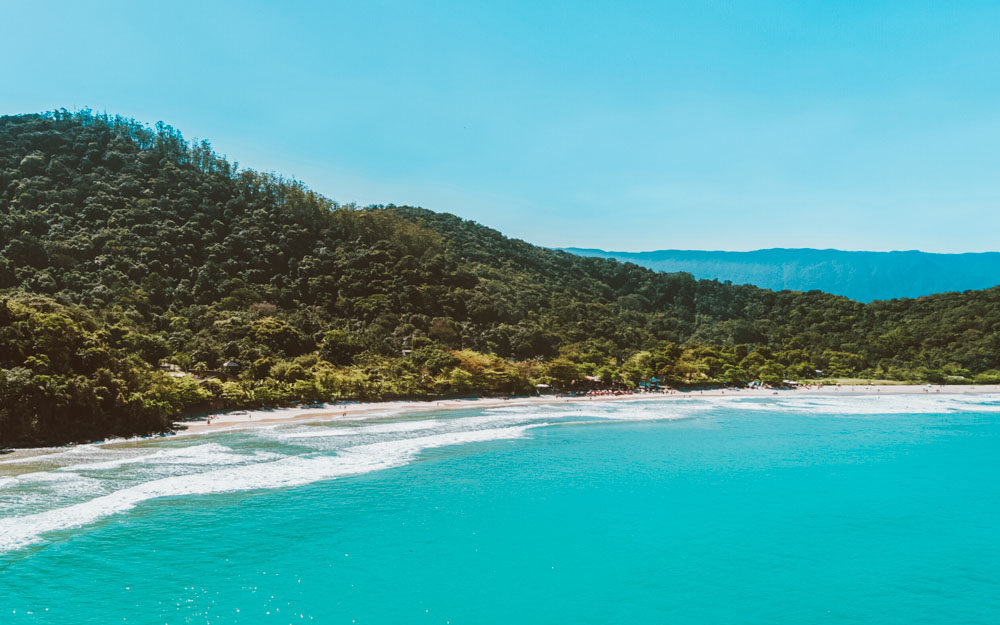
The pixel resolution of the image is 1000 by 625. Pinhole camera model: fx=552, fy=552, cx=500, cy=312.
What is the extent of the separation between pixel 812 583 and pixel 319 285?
65.9 m

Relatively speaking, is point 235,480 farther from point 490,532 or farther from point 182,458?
point 490,532

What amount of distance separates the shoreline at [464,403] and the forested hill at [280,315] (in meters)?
1.70

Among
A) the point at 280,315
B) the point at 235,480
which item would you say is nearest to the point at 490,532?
the point at 235,480

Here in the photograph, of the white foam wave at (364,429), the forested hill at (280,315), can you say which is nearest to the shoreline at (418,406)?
the forested hill at (280,315)

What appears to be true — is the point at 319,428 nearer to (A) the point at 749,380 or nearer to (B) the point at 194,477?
(B) the point at 194,477

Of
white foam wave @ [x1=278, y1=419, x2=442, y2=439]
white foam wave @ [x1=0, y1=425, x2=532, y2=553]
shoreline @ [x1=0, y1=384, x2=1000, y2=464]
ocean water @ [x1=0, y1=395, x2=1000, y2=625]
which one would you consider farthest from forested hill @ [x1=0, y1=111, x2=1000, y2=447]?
white foam wave @ [x1=0, y1=425, x2=532, y2=553]

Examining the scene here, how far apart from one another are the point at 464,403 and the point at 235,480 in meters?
28.9

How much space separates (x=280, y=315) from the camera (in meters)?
62.5

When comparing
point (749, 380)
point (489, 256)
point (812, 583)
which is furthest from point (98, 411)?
point (489, 256)

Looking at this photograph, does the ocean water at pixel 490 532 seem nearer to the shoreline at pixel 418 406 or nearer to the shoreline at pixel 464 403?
the shoreline at pixel 418 406

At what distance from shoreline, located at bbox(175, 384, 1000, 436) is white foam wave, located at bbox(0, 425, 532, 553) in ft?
33.3

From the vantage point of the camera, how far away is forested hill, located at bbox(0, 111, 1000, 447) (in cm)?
3522

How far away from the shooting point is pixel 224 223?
82.0m

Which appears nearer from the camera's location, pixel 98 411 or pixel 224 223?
pixel 98 411
